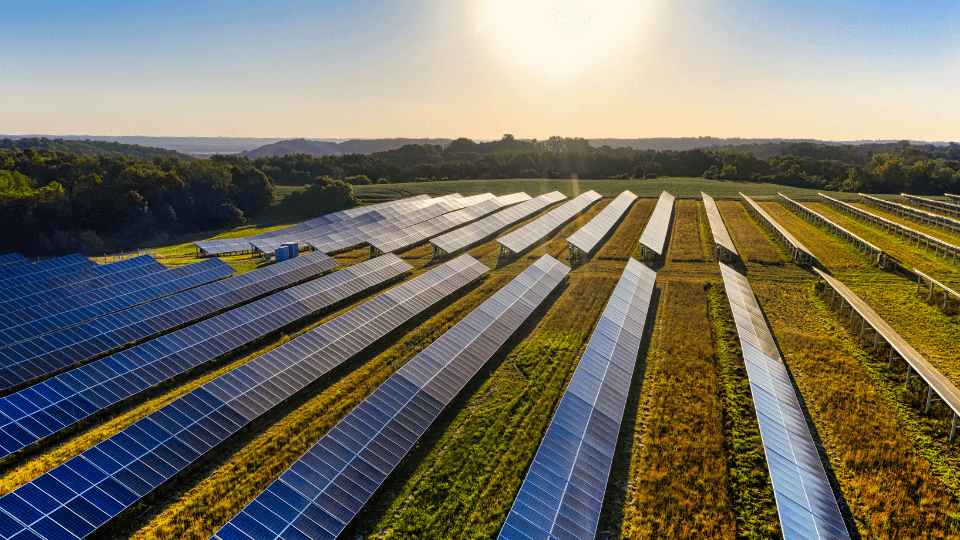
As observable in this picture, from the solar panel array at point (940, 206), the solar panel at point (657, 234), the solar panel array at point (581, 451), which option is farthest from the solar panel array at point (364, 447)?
the solar panel array at point (940, 206)

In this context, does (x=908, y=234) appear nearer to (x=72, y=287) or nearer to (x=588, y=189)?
(x=588, y=189)

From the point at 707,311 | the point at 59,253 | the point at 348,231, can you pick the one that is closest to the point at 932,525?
the point at 707,311

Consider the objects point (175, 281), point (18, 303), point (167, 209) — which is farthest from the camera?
point (167, 209)

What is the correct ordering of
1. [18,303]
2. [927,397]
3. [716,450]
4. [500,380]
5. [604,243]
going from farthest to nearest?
[604,243] < [18,303] < [500,380] < [927,397] < [716,450]

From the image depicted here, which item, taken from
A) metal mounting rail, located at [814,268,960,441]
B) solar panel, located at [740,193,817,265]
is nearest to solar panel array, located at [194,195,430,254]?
solar panel, located at [740,193,817,265]

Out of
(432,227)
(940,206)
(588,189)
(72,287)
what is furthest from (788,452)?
(588,189)

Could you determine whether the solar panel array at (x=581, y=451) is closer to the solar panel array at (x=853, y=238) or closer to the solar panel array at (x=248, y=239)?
the solar panel array at (x=853, y=238)

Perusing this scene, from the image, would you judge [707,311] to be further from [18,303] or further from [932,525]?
[18,303]
